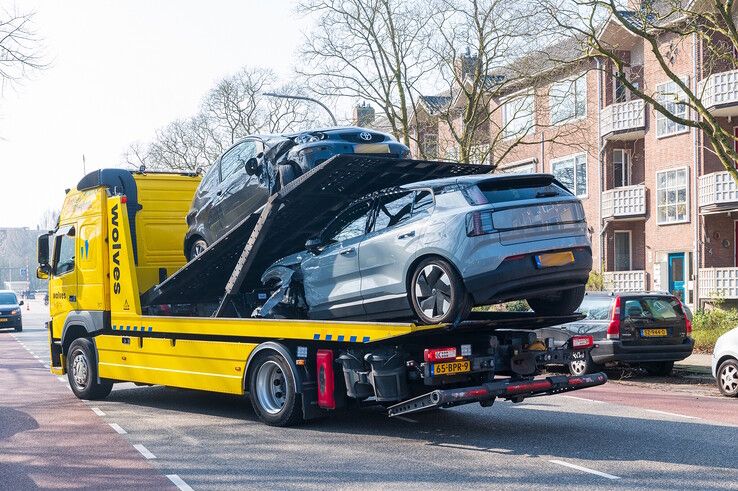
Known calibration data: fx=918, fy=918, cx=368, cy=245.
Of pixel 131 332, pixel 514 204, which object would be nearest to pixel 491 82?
pixel 131 332

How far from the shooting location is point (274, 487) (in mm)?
6973

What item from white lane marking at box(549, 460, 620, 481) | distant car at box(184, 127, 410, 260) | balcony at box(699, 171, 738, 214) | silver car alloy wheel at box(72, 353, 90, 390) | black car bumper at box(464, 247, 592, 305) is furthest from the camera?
balcony at box(699, 171, 738, 214)

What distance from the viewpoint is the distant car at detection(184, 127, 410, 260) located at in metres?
10.1

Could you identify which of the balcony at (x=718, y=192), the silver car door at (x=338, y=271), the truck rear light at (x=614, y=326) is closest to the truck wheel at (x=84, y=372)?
the silver car door at (x=338, y=271)

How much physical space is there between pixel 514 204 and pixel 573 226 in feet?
2.57

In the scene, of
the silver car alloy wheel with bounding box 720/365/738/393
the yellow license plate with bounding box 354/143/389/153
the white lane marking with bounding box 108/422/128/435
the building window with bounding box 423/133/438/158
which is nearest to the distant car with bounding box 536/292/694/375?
the silver car alloy wheel with bounding box 720/365/738/393

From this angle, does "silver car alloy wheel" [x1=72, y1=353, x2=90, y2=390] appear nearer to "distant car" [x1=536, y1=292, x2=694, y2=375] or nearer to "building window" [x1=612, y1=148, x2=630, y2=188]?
"distant car" [x1=536, y1=292, x2=694, y2=375]

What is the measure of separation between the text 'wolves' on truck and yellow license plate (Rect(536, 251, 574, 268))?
0.02 metres

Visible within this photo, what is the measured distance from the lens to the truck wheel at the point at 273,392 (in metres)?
9.60

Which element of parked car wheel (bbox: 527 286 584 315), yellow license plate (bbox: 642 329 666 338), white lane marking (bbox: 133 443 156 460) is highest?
parked car wheel (bbox: 527 286 584 315)

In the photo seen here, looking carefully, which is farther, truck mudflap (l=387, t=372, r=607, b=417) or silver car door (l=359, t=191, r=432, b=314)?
silver car door (l=359, t=191, r=432, b=314)

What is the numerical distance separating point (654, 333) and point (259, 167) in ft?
26.4

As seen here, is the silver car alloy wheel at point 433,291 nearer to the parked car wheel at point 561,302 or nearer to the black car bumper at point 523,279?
the black car bumper at point 523,279

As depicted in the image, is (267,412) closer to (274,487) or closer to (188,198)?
(274,487)
